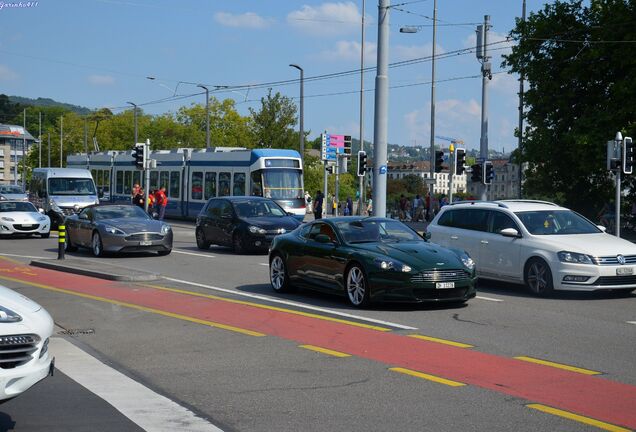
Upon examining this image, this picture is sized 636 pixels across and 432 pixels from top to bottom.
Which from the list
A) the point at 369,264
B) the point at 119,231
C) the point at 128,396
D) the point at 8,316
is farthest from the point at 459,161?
the point at 8,316

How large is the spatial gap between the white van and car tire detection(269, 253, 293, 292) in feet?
79.6

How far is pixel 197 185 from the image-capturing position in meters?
45.3

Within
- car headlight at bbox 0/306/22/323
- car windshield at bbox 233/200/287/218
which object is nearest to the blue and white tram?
car windshield at bbox 233/200/287/218

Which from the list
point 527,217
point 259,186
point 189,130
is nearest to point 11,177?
point 189,130

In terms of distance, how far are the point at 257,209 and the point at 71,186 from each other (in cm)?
1677

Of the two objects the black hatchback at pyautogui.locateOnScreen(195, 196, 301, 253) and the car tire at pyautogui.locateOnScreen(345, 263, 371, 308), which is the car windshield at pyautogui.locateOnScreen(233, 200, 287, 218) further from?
the car tire at pyautogui.locateOnScreen(345, 263, 371, 308)

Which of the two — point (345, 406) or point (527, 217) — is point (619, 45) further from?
point (345, 406)

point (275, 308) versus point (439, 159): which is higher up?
point (439, 159)

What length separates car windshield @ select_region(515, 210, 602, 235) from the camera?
53.8ft

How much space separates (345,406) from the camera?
757 cm

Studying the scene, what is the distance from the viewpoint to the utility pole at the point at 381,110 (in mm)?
26859

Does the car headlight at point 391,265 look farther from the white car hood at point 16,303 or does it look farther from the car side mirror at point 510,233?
the white car hood at point 16,303

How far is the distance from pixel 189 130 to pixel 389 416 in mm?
103136

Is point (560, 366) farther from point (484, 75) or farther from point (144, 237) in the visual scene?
point (484, 75)
